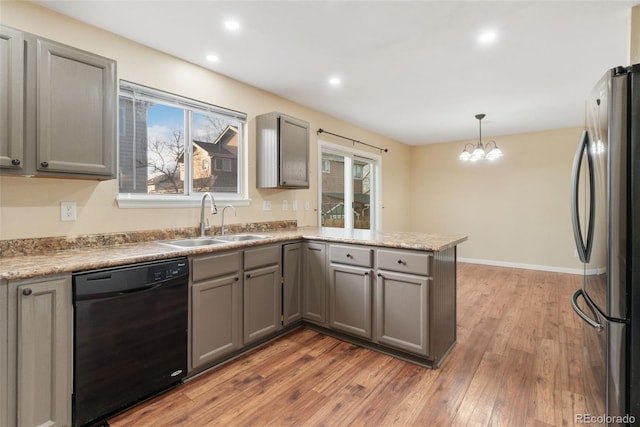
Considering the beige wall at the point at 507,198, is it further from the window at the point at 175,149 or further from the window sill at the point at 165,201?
the window sill at the point at 165,201

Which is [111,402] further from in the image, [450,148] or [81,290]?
[450,148]

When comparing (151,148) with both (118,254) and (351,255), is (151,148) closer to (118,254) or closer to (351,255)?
(118,254)

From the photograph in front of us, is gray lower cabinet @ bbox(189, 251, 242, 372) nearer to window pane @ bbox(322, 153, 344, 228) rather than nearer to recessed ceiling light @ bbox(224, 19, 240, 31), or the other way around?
recessed ceiling light @ bbox(224, 19, 240, 31)

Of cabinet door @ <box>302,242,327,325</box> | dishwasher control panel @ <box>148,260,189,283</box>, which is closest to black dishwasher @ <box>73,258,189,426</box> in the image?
dishwasher control panel @ <box>148,260,189,283</box>

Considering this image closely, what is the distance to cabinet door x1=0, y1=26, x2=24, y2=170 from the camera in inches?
63.9

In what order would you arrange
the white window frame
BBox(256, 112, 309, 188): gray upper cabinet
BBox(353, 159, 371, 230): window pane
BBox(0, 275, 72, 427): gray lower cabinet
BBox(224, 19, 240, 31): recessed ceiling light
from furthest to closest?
1. BBox(353, 159, 371, 230): window pane
2. the white window frame
3. BBox(256, 112, 309, 188): gray upper cabinet
4. BBox(224, 19, 240, 31): recessed ceiling light
5. BBox(0, 275, 72, 427): gray lower cabinet

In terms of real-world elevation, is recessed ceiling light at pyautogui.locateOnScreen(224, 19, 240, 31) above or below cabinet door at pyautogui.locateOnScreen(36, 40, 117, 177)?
above

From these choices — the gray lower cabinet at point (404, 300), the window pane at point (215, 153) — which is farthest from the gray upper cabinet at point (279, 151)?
the gray lower cabinet at point (404, 300)

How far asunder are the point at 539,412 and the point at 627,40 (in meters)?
2.79

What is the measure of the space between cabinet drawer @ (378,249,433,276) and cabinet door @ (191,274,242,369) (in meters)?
1.13

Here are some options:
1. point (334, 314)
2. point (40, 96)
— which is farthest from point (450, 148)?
point (40, 96)

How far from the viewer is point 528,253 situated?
5625 millimetres

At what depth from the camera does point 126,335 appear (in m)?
1.77

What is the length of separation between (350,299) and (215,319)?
1082 mm
